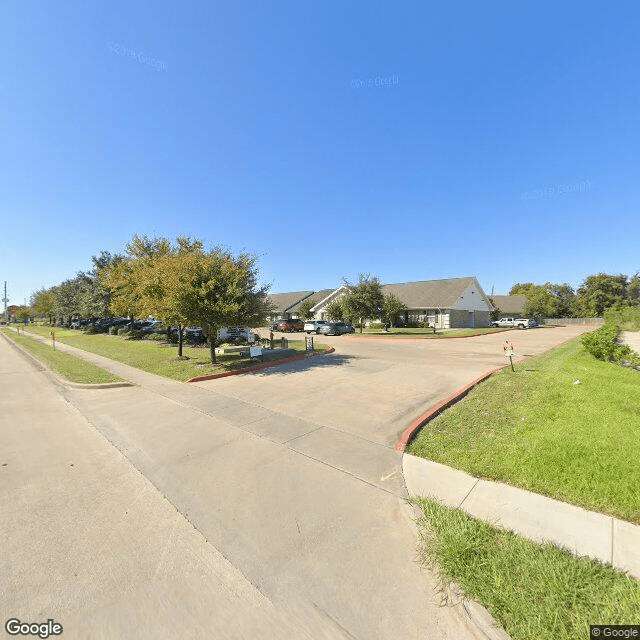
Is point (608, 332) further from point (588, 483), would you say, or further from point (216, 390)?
point (216, 390)

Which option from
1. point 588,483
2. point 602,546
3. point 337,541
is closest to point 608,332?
point 588,483

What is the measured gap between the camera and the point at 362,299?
29516mm

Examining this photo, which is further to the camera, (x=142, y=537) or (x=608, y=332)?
(x=608, y=332)

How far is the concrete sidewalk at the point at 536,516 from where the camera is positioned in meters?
2.83

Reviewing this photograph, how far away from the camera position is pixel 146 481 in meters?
4.34

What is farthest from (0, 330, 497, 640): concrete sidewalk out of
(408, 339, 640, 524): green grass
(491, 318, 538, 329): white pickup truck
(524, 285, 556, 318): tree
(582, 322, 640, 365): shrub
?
(524, 285, 556, 318): tree

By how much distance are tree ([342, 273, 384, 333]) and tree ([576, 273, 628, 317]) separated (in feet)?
177

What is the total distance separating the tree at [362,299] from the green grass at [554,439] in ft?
69.8

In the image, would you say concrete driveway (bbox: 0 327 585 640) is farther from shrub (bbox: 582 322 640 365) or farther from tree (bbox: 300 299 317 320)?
tree (bbox: 300 299 317 320)

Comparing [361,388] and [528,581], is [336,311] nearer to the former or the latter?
[361,388]

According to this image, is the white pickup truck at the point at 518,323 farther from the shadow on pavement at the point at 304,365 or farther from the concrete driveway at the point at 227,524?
the concrete driveway at the point at 227,524

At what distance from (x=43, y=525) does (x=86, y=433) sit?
3.23 meters

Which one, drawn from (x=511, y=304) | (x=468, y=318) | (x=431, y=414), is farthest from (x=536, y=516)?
(x=511, y=304)

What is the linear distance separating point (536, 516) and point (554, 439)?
2.24 meters
